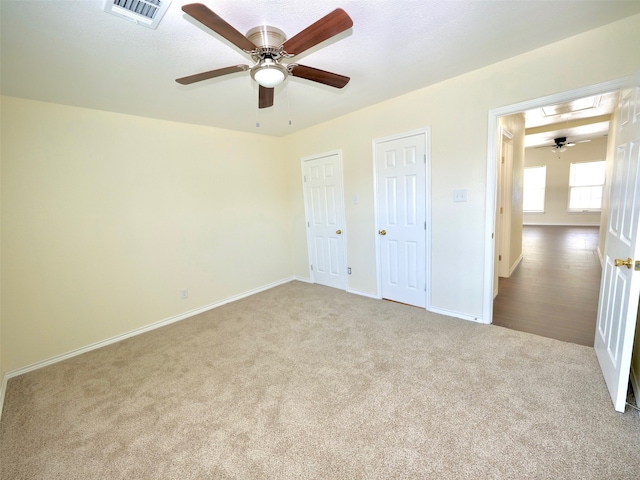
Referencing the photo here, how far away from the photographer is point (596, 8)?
1.70m

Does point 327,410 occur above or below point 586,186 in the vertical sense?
below

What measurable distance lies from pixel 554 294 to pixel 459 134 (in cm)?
248

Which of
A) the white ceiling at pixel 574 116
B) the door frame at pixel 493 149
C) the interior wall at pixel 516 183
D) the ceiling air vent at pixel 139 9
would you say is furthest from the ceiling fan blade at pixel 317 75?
the interior wall at pixel 516 183

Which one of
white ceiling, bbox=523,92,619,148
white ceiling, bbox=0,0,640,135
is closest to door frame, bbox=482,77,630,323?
white ceiling, bbox=0,0,640,135

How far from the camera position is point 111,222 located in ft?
9.52

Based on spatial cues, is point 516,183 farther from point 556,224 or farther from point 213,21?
point 556,224

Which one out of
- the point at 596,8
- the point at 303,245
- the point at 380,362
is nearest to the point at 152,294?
the point at 303,245

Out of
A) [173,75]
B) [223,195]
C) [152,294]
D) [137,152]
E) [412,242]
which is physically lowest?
[152,294]

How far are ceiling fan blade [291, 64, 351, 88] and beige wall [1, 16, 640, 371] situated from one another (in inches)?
55.4

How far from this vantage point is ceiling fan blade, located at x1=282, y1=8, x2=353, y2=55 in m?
1.25

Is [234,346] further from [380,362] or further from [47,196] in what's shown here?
[47,196]

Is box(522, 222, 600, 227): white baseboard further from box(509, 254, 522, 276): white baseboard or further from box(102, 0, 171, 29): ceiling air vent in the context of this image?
box(102, 0, 171, 29): ceiling air vent

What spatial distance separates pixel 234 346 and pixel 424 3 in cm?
305

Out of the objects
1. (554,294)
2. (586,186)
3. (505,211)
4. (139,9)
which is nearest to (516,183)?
(505,211)
